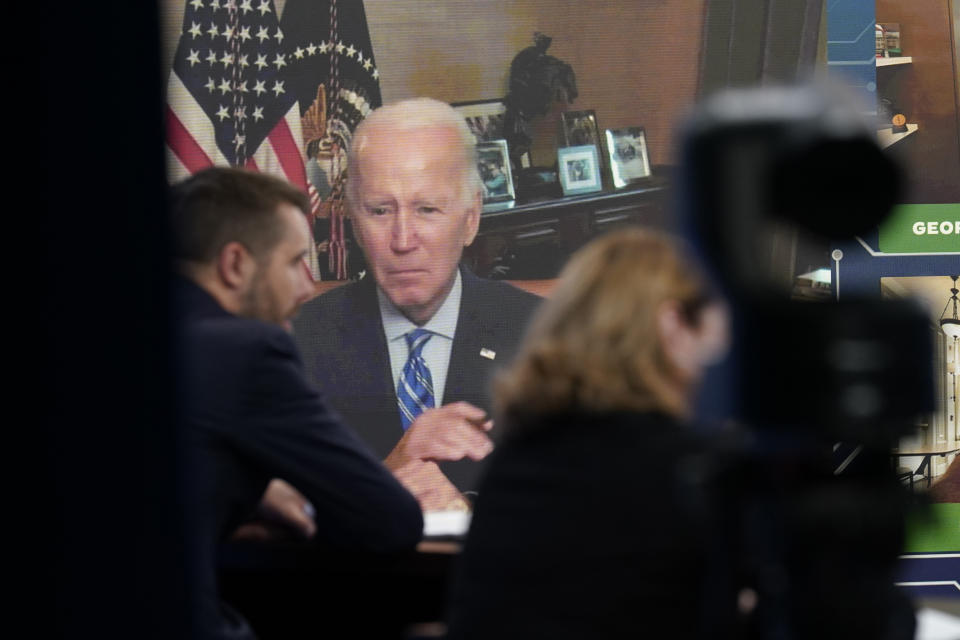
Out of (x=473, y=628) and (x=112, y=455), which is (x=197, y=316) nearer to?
(x=473, y=628)

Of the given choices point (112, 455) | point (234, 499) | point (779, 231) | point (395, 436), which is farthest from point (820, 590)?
point (395, 436)

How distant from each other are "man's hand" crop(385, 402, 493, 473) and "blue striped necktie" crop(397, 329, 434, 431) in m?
0.03

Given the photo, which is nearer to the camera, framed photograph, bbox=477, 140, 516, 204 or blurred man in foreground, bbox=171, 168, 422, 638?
blurred man in foreground, bbox=171, 168, 422, 638

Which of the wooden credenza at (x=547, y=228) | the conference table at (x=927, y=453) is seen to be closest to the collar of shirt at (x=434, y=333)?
the wooden credenza at (x=547, y=228)

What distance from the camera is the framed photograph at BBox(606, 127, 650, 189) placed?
491 cm

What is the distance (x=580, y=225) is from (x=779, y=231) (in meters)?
3.91

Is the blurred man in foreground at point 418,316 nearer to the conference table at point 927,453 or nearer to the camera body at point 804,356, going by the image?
the conference table at point 927,453

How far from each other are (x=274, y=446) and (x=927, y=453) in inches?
145

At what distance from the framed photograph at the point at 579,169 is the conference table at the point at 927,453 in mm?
1675

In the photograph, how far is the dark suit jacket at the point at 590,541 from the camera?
5.11ft

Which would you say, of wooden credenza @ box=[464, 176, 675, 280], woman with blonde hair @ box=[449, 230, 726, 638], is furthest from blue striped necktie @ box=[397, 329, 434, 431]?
woman with blonde hair @ box=[449, 230, 726, 638]

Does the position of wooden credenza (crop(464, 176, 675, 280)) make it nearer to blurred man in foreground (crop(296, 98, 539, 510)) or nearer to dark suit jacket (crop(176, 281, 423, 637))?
blurred man in foreground (crop(296, 98, 539, 510))

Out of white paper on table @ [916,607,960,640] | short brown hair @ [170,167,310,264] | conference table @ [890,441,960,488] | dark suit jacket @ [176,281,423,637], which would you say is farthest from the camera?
conference table @ [890,441,960,488]

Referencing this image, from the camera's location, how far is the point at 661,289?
1.67 m
